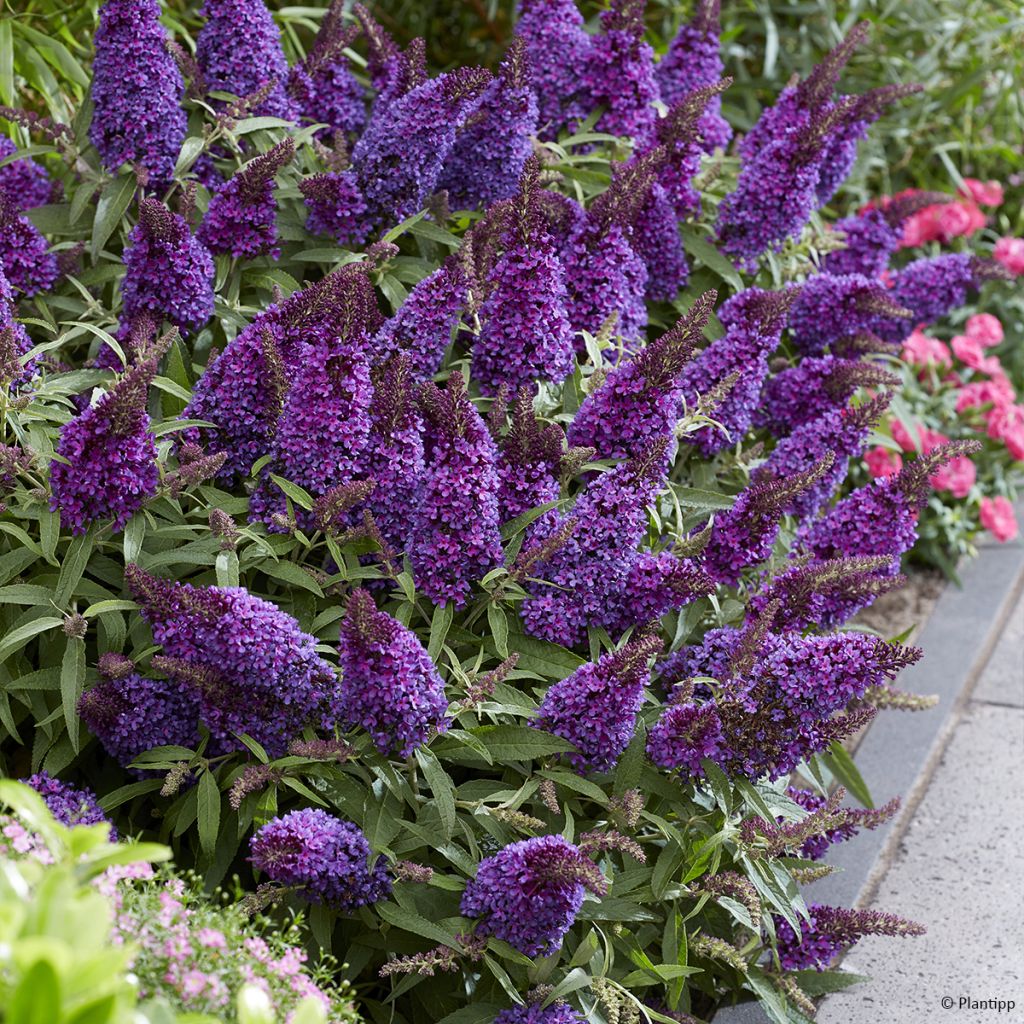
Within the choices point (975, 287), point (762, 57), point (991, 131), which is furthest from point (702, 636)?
point (991, 131)

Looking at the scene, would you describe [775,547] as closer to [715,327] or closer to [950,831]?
[715,327]

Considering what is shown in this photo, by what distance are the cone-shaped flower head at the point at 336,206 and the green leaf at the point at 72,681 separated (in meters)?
1.24

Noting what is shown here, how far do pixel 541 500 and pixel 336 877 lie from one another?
0.84m

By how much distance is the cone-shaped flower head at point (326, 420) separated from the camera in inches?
97.7

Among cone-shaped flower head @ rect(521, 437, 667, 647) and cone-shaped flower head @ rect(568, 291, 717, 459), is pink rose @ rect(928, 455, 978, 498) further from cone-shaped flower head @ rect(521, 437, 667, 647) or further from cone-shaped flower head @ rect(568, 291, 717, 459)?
cone-shaped flower head @ rect(521, 437, 667, 647)

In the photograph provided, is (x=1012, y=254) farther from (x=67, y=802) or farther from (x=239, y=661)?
(x=67, y=802)

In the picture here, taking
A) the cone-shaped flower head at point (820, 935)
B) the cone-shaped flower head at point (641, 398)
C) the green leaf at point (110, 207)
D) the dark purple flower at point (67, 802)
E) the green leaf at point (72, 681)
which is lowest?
the cone-shaped flower head at point (820, 935)

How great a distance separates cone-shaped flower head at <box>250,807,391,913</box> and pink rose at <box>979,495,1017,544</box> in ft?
10.00

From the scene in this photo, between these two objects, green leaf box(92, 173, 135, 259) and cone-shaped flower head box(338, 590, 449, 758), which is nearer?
cone-shaped flower head box(338, 590, 449, 758)

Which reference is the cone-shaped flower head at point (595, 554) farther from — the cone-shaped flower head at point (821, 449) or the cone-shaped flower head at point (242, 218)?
the cone-shaped flower head at point (242, 218)

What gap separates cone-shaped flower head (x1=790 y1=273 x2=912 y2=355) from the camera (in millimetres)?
3461

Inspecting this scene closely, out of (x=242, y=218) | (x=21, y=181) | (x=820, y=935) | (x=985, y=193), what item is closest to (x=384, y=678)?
(x=820, y=935)

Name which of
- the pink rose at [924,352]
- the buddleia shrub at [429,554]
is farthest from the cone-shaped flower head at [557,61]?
the pink rose at [924,352]

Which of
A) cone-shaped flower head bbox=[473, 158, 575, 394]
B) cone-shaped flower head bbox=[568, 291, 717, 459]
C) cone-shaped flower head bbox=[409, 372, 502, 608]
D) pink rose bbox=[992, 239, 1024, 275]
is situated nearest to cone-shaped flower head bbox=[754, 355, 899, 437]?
A: cone-shaped flower head bbox=[568, 291, 717, 459]
